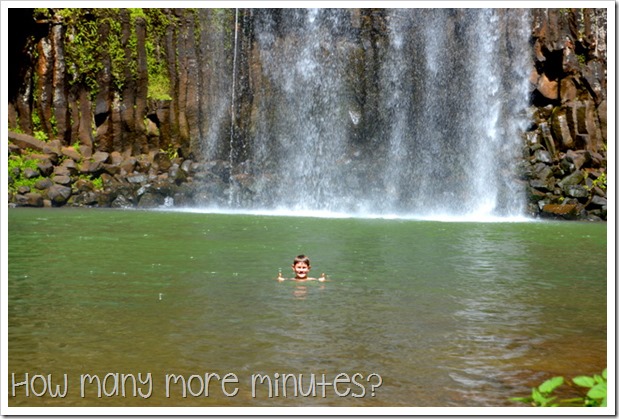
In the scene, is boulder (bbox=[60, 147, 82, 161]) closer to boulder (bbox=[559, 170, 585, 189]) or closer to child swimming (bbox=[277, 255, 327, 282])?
boulder (bbox=[559, 170, 585, 189])

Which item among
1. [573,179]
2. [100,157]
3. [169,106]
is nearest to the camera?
[573,179]

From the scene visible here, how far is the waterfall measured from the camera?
35031 mm

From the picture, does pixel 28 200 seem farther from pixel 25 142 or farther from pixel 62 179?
pixel 25 142

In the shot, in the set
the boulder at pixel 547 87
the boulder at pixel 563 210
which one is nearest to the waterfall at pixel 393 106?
the boulder at pixel 547 87

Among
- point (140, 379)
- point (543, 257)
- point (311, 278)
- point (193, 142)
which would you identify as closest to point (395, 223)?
point (543, 257)

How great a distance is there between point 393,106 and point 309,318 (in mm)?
28491

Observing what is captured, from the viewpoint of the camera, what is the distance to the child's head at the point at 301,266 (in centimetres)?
1059

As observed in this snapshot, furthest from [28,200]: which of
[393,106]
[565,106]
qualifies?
[565,106]

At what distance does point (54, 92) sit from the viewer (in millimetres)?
35094

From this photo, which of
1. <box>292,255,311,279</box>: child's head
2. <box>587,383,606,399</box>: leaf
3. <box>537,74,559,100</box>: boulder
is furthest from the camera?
<box>537,74,559,100</box>: boulder

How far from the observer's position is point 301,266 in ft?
34.9

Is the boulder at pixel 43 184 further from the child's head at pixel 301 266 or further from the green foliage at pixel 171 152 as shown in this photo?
the child's head at pixel 301 266

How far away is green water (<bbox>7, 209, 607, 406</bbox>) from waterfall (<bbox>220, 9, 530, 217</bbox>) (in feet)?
61.7

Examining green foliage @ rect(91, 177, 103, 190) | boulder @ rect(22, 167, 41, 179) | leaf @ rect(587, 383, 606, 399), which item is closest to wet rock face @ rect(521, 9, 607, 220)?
green foliage @ rect(91, 177, 103, 190)
